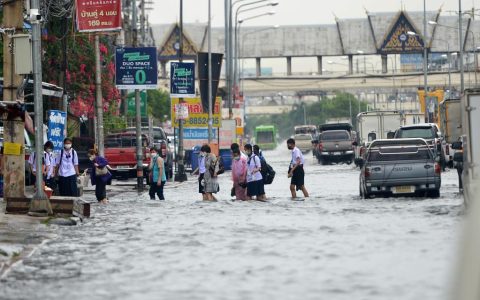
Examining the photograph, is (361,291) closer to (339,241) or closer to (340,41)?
(339,241)

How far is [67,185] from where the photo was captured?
2959 centimetres

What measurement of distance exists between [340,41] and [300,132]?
1760 cm

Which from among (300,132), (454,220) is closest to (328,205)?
(454,220)

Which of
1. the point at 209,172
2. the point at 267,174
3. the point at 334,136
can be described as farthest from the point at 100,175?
the point at 334,136

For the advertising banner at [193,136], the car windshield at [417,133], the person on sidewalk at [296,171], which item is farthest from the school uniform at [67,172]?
the advertising banner at [193,136]

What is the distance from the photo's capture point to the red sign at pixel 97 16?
3178cm

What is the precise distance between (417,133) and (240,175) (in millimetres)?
19732

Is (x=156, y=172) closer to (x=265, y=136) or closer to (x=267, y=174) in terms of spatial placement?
(x=267, y=174)

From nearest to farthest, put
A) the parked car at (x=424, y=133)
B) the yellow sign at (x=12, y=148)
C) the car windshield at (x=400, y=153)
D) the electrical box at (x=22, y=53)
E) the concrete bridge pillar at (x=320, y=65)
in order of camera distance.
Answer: the electrical box at (x=22, y=53), the yellow sign at (x=12, y=148), the car windshield at (x=400, y=153), the parked car at (x=424, y=133), the concrete bridge pillar at (x=320, y=65)

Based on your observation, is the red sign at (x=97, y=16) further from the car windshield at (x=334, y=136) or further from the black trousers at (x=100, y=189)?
the car windshield at (x=334, y=136)

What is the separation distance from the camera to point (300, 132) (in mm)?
122125

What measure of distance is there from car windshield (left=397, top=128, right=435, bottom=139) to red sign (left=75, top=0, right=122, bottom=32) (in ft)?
64.3

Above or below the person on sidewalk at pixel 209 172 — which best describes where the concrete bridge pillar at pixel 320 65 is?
above

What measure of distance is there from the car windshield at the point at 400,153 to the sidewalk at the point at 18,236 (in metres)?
9.98
